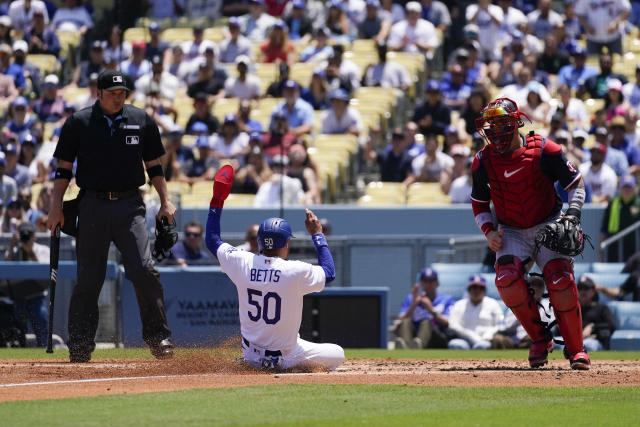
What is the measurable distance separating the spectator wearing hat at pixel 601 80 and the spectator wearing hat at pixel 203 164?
19.4 ft

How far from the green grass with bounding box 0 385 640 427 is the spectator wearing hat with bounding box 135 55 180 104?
14.4m

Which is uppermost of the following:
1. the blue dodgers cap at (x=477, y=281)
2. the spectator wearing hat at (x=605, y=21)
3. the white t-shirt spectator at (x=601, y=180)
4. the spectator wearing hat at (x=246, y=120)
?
the spectator wearing hat at (x=605, y=21)

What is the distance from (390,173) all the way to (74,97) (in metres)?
6.46

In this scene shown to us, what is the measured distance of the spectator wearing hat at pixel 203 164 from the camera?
792 inches

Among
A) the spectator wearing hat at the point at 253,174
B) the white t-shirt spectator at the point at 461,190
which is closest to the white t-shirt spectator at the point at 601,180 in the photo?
the white t-shirt spectator at the point at 461,190

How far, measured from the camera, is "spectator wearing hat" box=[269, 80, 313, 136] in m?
20.7

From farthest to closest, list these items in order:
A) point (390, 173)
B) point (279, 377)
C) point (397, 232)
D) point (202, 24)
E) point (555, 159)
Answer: point (202, 24)
point (390, 173)
point (397, 232)
point (555, 159)
point (279, 377)

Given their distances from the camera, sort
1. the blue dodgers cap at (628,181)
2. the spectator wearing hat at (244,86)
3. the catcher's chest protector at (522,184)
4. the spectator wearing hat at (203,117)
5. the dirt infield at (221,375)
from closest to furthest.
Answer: the dirt infield at (221,375)
the catcher's chest protector at (522,184)
the blue dodgers cap at (628,181)
the spectator wearing hat at (203,117)
the spectator wearing hat at (244,86)

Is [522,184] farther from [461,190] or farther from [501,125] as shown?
[461,190]

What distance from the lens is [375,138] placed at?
69.7ft

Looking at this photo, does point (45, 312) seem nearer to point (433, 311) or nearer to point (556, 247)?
point (433, 311)

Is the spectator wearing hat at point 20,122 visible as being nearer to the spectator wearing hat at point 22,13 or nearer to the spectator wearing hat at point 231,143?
the spectator wearing hat at point 231,143

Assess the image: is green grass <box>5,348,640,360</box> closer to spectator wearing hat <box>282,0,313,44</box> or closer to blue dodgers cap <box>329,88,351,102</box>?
blue dodgers cap <box>329,88,351,102</box>

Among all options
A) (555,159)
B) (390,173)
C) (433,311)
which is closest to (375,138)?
(390,173)
